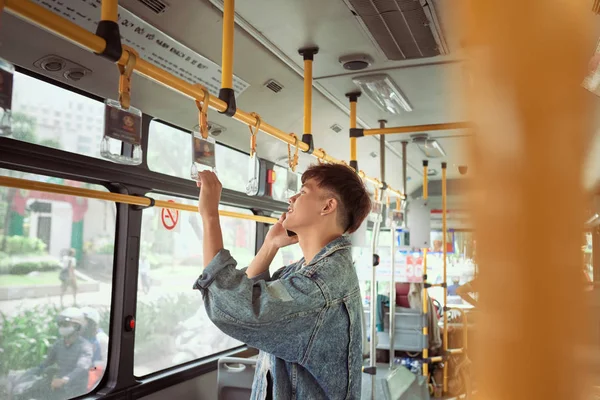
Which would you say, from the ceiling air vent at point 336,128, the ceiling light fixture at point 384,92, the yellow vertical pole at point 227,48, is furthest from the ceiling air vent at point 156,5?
the ceiling air vent at point 336,128

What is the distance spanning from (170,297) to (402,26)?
230 cm

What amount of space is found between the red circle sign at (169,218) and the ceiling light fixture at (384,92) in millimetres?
1553

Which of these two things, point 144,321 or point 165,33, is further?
point 144,321

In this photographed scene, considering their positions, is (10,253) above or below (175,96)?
below

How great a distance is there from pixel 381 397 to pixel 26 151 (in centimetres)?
349

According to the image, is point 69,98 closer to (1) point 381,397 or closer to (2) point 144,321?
(2) point 144,321

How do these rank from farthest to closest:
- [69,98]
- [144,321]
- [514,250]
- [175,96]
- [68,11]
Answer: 1. [144,321]
2. [175,96]
3. [69,98]
4. [68,11]
5. [514,250]

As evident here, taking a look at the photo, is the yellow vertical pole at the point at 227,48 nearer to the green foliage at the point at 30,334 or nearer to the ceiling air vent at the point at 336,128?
the green foliage at the point at 30,334

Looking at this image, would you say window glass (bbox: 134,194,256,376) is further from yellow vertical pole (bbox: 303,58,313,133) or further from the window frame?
yellow vertical pole (bbox: 303,58,313,133)

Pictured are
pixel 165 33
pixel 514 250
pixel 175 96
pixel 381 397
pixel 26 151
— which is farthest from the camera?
pixel 381 397

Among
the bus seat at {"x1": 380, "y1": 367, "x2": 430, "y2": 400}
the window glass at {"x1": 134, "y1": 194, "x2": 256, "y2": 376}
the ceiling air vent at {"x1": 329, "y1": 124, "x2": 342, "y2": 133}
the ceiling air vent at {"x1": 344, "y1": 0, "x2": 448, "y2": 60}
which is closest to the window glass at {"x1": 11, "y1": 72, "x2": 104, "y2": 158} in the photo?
the window glass at {"x1": 134, "y1": 194, "x2": 256, "y2": 376}

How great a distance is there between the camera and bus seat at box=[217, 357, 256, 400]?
2.98 meters

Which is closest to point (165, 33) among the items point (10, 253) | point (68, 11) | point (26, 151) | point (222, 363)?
point (68, 11)

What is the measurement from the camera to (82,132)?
2543 millimetres
